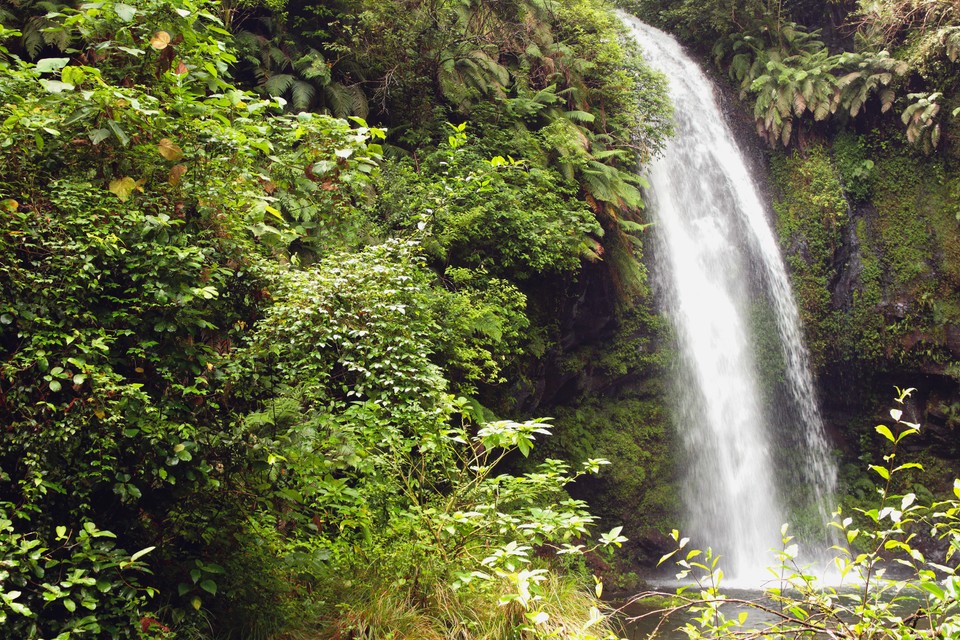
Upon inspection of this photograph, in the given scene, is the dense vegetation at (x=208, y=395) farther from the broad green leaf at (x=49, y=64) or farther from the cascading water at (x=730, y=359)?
the cascading water at (x=730, y=359)

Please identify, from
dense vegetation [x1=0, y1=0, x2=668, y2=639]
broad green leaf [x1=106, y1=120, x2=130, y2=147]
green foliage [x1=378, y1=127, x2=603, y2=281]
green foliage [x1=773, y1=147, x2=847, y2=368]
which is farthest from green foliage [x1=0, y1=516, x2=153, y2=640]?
green foliage [x1=773, y1=147, x2=847, y2=368]

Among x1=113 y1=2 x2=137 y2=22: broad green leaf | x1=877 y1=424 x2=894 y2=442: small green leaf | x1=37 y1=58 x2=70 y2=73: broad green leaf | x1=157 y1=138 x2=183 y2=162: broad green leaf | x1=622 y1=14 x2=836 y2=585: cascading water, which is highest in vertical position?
x1=113 y1=2 x2=137 y2=22: broad green leaf

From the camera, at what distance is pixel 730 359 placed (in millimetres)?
12977

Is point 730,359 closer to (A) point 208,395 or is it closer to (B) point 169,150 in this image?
(A) point 208,395

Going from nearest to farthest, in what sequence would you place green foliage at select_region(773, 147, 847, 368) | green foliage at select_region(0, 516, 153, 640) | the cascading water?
green foliage at select_region(0, 516, 153, 640)
the cascading water
green foliage at select_region(773, 147, 847, 368)

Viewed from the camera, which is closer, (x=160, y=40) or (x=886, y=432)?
(x=886, y=432)

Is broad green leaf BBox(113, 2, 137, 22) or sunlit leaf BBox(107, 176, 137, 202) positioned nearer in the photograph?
sunlit leaf BBox(107, 176, 137, 202)

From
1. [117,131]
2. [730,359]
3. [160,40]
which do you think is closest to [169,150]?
[117,131]

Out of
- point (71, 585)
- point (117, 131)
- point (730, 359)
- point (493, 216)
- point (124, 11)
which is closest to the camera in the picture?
point (71, 585)

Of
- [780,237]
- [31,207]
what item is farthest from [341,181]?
[780,237]

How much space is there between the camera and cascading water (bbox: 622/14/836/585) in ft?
39.9

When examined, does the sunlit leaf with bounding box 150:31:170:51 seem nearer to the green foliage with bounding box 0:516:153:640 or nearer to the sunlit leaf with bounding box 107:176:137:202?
the sunlit leaf with bounding box 107:176:137:202

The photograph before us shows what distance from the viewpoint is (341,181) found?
4.38 metres

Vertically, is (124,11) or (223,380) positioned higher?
(124,11)
